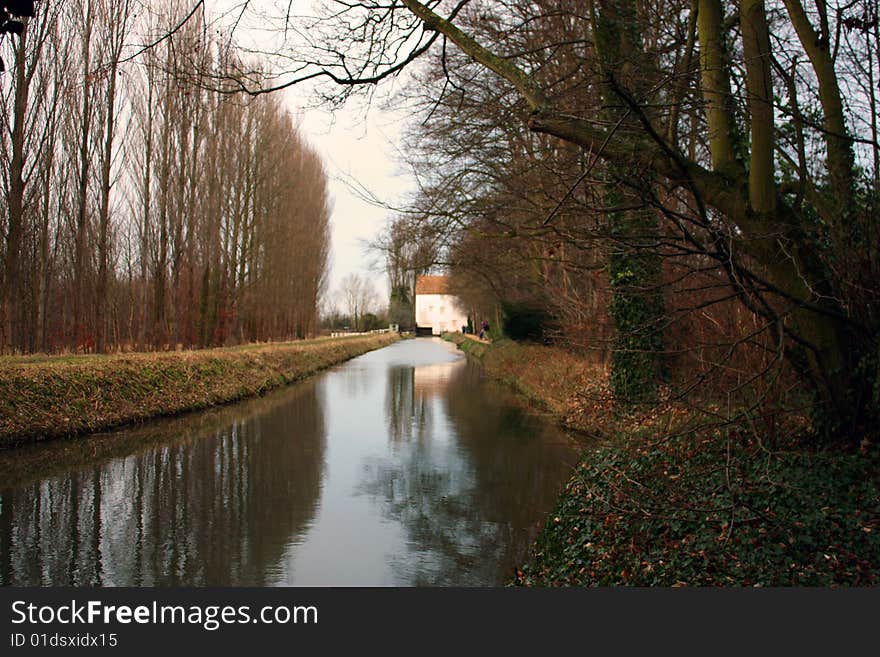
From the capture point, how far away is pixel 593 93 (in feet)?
30.9

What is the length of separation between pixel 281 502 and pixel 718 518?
456 cm

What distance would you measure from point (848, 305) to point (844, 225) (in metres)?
0.71

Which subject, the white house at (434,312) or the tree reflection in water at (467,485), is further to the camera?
the white house at (434,312)

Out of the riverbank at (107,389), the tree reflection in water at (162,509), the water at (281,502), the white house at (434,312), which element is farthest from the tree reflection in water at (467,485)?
the white house at (434,312)

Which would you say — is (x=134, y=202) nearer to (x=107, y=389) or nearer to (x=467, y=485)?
(x=107, y=389)

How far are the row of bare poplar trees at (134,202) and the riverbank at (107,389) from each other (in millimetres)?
3314

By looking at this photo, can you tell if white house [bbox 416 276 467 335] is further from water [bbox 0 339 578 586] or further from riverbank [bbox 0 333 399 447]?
water [bbox 0 339 578 586]

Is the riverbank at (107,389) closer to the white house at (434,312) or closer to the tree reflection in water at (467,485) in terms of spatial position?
the tree reflection in water at (467,485)

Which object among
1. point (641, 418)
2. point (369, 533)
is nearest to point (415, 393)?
point (641, 418)

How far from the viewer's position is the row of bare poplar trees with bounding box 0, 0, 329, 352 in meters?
16.3

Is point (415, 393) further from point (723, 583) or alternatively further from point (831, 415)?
point (723, 583)

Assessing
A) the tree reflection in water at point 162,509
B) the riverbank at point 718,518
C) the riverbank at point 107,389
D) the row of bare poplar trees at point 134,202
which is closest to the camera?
the riverbank at point 718,518

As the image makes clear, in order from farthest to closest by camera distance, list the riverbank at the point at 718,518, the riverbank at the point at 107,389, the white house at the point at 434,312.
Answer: the white house at the point at 434,312 < the riverbank at the point at 107,389 < the riverbank at the point at 718,518

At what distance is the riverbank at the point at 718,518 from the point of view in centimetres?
414
